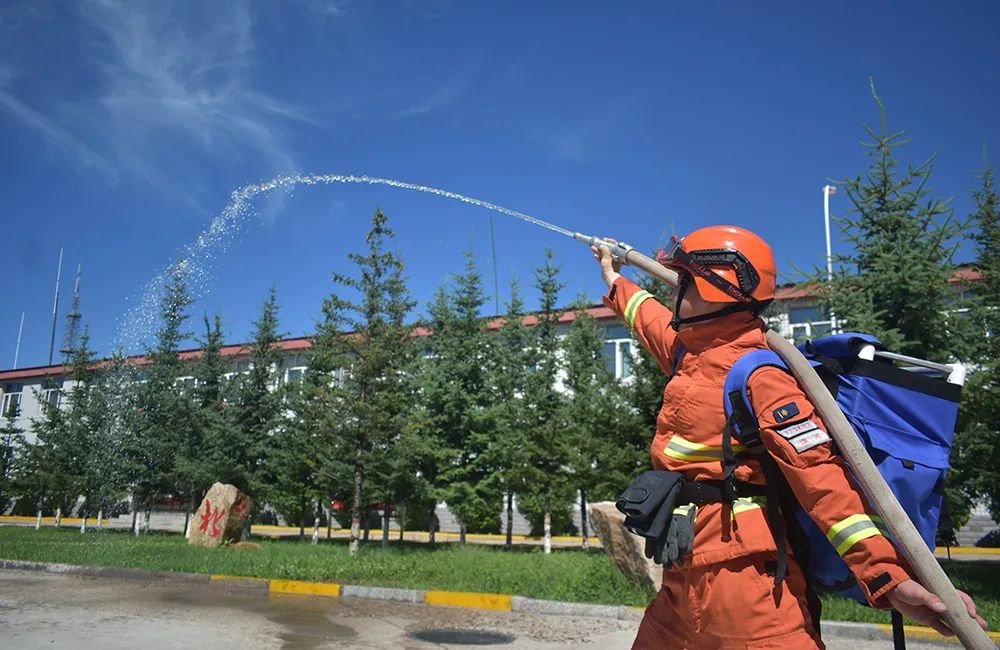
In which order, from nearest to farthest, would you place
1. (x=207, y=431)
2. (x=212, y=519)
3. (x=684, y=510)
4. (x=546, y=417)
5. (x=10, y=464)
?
1. (x=684, y=510)
2. (x=212, y=519)
3. (x=546, y=417)
4. (x=207, y=431)
5. (x=10, y=464)

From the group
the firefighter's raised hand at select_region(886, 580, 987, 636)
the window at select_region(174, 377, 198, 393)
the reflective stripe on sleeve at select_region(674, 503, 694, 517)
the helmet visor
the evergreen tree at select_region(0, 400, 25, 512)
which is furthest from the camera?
the evergreen tree at select_region(0, 400, 25, 512)

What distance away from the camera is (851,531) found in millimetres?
2279

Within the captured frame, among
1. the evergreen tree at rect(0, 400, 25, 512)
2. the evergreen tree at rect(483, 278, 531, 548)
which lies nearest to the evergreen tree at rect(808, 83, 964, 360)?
the evergreen tree at rect(483, 278, 531, 548)

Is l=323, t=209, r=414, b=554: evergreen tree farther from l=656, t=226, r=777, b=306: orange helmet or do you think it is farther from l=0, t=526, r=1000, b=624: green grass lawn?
l=656, t=226, r=777, b=306: orange helmet

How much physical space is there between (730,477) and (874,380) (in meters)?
0.61

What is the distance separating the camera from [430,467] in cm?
2228

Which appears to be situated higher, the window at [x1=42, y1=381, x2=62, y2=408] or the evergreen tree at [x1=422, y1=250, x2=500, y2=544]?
the window at [x1=42, y1=381, x2=62, y2=408]

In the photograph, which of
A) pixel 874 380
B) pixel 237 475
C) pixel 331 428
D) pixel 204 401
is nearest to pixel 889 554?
pixel 874 380

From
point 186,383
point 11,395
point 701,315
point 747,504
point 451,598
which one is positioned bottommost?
point 451,598

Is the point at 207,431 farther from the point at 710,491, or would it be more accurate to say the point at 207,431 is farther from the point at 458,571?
the point at 710,491

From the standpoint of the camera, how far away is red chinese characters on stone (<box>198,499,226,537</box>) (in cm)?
1969

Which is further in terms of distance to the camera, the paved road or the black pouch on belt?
the paved road

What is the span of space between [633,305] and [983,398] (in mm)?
9917

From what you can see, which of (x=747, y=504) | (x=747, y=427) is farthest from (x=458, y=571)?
(x=747, y=427)
